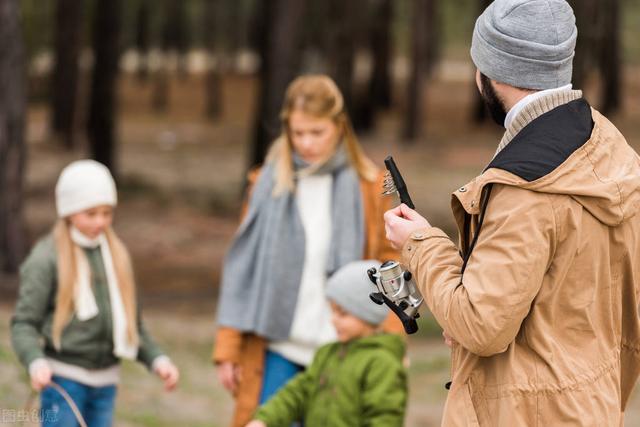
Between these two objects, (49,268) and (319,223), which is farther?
(319,223)

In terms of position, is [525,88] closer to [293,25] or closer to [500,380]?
[500,380]

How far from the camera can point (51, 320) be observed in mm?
4762

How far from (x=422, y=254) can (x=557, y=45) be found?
0.57m

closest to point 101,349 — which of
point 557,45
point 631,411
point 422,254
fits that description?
point 422,254

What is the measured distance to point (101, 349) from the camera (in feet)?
15.8

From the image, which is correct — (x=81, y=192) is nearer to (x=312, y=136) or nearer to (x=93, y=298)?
(x=93, y=298)

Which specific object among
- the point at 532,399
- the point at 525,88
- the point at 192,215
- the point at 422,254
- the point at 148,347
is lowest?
the point at 192,215

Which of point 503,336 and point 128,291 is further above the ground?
point 503,336

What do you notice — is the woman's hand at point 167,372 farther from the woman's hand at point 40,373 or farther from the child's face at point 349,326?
the child's face at point 349,326

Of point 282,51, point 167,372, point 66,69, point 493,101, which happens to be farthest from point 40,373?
point 66,69

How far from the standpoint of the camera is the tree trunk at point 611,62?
32.8 metres

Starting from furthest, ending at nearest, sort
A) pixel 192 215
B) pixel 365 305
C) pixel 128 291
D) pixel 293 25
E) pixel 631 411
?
pixel 192 215
pixel 293 25
pixel 631 411
pixel 128 291
pixel 365 305

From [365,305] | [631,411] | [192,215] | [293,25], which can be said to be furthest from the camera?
[192,215]

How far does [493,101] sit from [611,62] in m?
31.9
